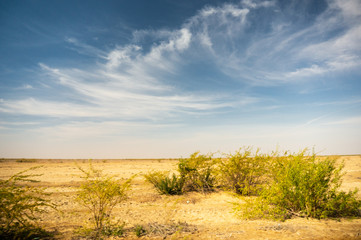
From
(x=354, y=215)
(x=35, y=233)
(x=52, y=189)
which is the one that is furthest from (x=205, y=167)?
(x=52, y=189)

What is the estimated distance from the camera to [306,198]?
5898mm

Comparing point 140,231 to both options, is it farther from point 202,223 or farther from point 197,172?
point 197,172

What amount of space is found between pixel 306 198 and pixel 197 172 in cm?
496

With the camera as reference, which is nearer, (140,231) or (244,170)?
(140,231)

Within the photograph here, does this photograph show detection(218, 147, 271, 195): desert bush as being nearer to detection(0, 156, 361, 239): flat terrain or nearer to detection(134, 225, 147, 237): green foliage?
detection(0, 156, 361, 239): flat terrain

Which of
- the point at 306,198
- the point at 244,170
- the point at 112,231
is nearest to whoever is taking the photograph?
the point at 112,231

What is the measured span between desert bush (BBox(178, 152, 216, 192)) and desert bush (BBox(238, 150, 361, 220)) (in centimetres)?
374

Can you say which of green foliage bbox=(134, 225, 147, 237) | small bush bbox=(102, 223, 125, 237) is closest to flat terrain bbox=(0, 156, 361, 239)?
green foliage bbox=(134, 225, 147, 237)

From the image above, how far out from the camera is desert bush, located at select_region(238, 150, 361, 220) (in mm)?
5988

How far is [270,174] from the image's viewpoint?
8.28 metres

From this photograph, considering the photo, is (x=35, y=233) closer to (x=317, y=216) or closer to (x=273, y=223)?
(x=273, y=223)

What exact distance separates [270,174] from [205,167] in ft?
9.99

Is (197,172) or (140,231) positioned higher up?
(197,172)

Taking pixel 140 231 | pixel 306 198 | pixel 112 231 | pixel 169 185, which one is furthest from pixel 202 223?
pixel 169 185
